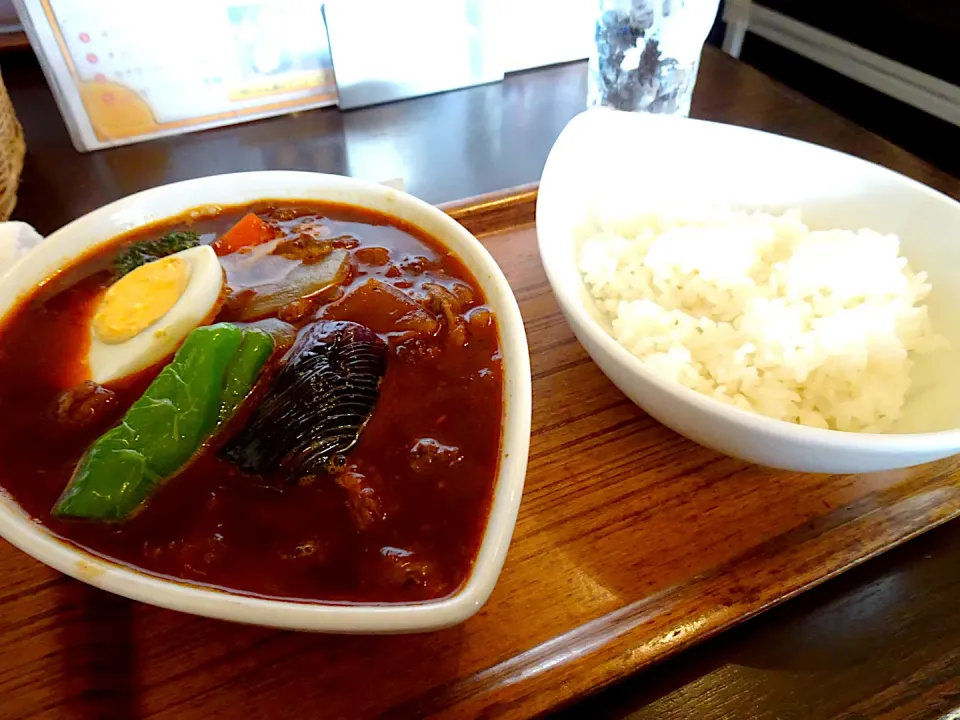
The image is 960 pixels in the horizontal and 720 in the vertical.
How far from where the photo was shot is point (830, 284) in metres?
1.22

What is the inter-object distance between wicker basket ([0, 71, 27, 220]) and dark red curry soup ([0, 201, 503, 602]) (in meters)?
0.68

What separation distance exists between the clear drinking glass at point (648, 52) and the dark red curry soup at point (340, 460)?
0.92 m

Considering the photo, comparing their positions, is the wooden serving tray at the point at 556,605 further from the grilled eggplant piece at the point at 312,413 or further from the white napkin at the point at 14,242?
the white napkin at the point at 14,242

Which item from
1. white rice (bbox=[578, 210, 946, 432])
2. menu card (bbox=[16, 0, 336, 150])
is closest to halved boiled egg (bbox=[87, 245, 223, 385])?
white rice (bbox=[578, 210, 946, 432])

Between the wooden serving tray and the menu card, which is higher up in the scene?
the menu card

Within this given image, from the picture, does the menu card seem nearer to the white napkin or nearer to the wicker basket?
the wicker basket

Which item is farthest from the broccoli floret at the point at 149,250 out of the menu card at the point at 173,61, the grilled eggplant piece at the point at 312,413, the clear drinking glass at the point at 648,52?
the clear drinking glass at the point at 648,52

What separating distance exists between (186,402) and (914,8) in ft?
8.47

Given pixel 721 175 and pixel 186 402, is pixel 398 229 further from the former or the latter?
pixel 721 175

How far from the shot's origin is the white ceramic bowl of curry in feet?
2.35

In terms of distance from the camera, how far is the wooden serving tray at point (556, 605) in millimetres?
842

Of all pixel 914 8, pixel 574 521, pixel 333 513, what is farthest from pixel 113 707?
pixel 914 8

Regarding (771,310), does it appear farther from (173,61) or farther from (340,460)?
(173,61)

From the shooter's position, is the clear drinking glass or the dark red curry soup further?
the clear drinking glass
